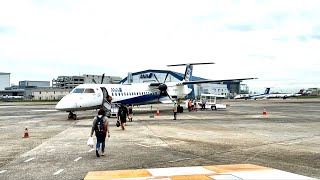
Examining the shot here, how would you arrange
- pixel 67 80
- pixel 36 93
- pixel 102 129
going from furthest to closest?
1. pixel 67 80
2. pixel 36 93
3. pixel 102 129

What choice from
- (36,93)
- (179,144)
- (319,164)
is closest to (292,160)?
(319,164)

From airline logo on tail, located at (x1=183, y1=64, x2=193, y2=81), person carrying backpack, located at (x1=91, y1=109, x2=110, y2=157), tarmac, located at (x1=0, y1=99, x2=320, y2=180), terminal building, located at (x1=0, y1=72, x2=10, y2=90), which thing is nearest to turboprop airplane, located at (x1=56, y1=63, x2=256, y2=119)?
airline logo on tail, located at (x1=183, y1=64, x2=193, y2=81)

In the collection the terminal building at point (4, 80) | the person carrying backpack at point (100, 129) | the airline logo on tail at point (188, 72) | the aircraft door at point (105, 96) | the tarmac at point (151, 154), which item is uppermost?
the terminal building at point (4, 80)

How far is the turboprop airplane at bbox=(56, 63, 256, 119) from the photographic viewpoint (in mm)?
28406

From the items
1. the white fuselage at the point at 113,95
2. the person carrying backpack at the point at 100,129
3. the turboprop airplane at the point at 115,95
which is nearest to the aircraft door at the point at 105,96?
the turboprop airplane at the point at 115,95

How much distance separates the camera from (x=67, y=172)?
906 cm

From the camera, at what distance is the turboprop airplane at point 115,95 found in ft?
93.2

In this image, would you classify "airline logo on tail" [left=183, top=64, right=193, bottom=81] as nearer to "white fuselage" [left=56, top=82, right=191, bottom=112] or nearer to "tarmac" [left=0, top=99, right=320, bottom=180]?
"white fuselage" [left=56, top=82, right=191, bottom=112]

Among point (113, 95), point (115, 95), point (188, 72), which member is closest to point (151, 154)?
point (113, 95)

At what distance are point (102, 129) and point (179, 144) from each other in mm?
4092

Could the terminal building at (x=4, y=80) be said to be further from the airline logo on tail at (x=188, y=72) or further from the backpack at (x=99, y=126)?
the backpack at (x=99, y=126)

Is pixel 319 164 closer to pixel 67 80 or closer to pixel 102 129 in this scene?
pixel 102 129

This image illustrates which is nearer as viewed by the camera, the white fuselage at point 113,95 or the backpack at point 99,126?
the backpack at point 99,126

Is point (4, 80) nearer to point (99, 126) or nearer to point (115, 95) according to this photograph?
point (115, 95)
